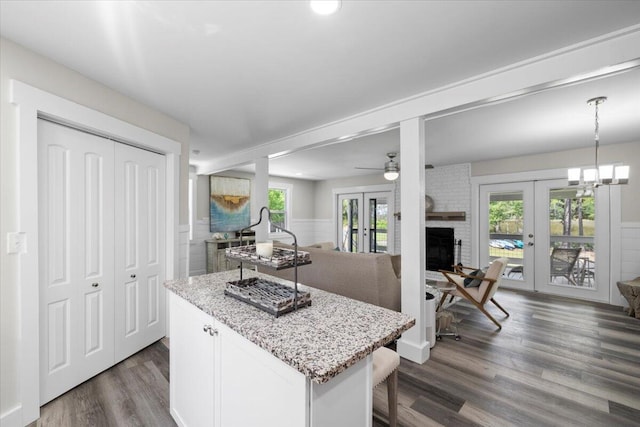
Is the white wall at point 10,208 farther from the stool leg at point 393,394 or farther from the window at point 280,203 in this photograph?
the window at point 280,203

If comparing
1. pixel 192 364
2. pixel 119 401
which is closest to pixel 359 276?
pixel 192 364

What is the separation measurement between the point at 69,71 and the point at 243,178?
14.2 feet

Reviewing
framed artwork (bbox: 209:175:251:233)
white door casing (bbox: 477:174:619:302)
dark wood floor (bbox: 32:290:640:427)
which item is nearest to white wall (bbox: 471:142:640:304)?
white door casing (bbox: 477:174:619:302)

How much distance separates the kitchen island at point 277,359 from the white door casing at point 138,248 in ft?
4.09

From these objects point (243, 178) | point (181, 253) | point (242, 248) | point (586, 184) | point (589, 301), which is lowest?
point (589, 301)

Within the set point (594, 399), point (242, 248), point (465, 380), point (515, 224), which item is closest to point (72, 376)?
point (242, 248)

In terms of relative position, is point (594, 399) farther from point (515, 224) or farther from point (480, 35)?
point (515, 224)

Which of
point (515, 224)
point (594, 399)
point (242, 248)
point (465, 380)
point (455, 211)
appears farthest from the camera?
point (455, 211)

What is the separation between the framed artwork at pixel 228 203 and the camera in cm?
581

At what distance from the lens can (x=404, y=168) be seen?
2543mm

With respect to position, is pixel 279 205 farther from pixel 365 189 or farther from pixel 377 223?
pixel 377 223

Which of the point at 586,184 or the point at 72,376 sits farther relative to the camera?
the point at 586,184

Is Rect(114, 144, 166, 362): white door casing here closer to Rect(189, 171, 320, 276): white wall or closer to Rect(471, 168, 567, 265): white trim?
Rect(189, 171, 320, 276): white wall

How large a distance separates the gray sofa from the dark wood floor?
64 centimetres
